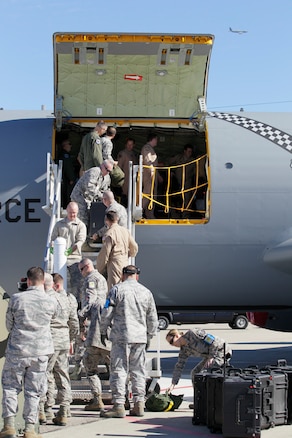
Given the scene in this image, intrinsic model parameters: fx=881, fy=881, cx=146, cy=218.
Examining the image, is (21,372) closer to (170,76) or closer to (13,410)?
(13,410)

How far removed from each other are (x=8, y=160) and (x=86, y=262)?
4288mm

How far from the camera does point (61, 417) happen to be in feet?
33.4

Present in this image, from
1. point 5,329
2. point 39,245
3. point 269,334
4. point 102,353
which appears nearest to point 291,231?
point 39,245

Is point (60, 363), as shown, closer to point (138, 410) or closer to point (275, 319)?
point (138, 410)

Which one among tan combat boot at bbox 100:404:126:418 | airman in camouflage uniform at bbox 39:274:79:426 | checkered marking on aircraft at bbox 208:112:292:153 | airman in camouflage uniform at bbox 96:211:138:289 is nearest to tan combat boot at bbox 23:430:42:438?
airman in camouflage uniform at bbox 39:274:79:426

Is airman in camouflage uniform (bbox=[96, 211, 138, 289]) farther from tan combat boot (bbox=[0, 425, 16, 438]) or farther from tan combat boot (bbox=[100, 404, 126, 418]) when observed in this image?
tan combat boot (bbox=[0, 425, 16, 438])

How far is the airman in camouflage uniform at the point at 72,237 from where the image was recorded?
13.0 meters

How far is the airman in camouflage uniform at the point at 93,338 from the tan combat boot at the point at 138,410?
539 millimetres

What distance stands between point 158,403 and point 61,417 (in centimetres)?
160

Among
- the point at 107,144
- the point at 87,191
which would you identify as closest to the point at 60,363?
the point at 87,191

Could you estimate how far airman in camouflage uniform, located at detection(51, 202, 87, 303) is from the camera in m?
13.0

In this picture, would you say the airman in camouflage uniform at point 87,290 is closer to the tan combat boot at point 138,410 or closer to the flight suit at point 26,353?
the tan combat boot at point 138,410

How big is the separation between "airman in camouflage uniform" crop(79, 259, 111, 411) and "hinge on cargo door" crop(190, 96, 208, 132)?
4926mm

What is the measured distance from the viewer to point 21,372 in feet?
29.3
